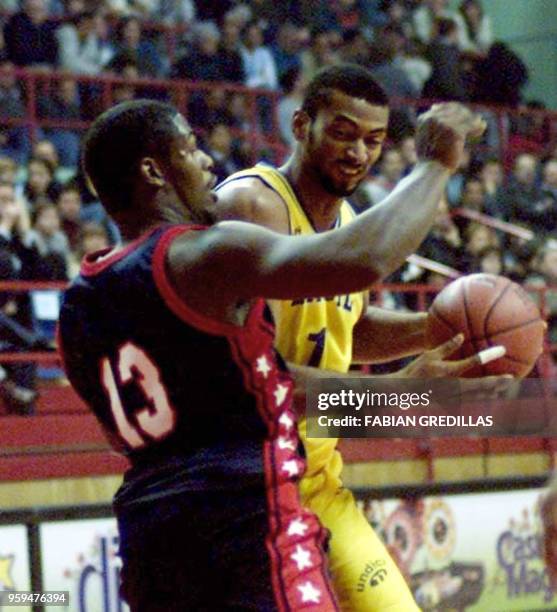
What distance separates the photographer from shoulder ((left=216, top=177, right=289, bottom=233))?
159 inches

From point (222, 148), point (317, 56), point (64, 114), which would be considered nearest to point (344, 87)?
point (222, 148)

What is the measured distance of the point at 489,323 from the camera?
4.40 metres

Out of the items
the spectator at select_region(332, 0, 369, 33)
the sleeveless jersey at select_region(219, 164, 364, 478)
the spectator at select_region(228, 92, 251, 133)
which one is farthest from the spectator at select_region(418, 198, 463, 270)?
the sleeveless jersey at select_region(219, 164, 364, 478)

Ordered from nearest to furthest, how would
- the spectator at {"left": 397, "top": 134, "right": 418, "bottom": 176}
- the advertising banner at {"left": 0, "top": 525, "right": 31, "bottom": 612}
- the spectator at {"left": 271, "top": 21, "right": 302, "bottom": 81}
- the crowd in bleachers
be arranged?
the advertising banner at {"left": 0, "top": 525, "right": 31, "bottom": 612} < the crowd in bleachers < the spectator at {"left": 397, "top": 134, "right": 418, "bottom": 176} < the spectator at {"left": 271, "top": 21, "right": 302, "bottom": 81}

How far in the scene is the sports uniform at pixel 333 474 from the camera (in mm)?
4031

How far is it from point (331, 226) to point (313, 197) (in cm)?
12

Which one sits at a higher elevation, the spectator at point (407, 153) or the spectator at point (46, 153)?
the spectator at point (407, 153)

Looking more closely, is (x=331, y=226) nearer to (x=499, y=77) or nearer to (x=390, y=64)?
(x=390, y=64)

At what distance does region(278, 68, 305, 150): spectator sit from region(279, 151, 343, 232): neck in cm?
863

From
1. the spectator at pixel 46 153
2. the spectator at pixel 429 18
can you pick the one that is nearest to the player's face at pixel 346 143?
the spectator at pixel 46 153

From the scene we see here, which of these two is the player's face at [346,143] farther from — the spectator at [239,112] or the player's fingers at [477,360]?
the spectator at [239,112]

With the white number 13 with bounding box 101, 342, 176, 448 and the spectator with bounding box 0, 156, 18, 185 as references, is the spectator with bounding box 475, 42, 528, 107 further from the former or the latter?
the white number 13 with bounding box 101, 342, 176, 448

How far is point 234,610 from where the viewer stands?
3.04 meters

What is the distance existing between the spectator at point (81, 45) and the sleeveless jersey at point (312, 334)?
796 centimetres
